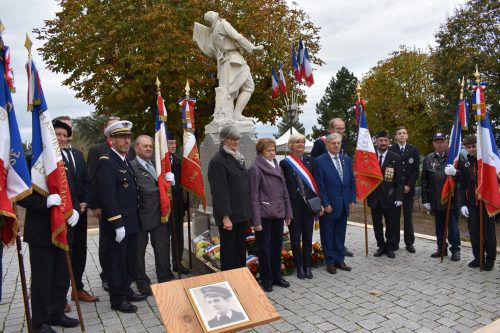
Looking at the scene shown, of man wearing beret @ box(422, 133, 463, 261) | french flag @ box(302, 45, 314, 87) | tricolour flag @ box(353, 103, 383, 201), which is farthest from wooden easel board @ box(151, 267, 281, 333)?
french flag @ box(302, 45, 314, 87)

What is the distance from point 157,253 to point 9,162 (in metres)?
1.99

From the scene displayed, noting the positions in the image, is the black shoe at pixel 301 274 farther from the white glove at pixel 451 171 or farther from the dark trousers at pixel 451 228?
the white glove at pixel 451 171

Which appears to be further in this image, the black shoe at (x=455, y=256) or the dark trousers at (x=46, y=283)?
the black shoe at (x=455, y=256)

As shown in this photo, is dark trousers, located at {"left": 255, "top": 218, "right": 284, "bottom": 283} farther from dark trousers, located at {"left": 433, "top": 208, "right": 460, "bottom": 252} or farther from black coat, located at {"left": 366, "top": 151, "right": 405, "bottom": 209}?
dark trousers, located at {"left": 433, "top": 208, "right": 460, "bottom": 252}

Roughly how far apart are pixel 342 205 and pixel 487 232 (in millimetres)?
2060

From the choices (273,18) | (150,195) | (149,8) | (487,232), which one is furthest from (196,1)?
(487,232)

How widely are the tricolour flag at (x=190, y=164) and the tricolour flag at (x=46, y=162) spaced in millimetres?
1895

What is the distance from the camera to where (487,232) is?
16.1 feet

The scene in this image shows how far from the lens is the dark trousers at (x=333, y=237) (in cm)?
500

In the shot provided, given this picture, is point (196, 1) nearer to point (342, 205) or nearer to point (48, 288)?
point (342, 205)

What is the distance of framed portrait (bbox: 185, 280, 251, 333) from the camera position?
7.41ft

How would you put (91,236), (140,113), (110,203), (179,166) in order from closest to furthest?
(110,203) → (179,166) → (91,236) → (140,113)

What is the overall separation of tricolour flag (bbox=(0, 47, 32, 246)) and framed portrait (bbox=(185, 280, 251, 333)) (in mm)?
1667

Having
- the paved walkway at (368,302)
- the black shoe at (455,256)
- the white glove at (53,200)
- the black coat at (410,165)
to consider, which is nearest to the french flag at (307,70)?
the black coat at (410,165)
